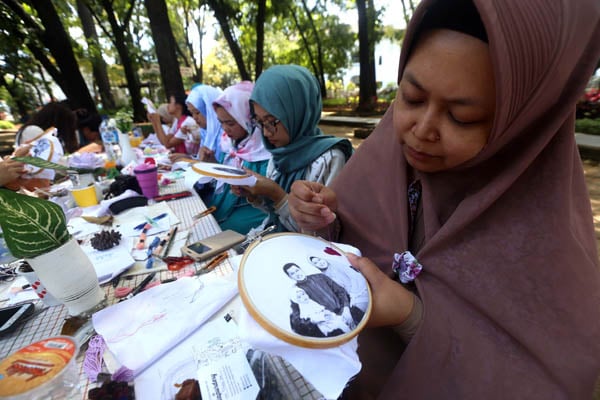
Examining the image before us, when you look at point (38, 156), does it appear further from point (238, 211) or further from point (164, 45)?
point (164, 45)

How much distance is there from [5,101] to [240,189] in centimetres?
2089

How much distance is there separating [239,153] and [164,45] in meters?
4.81

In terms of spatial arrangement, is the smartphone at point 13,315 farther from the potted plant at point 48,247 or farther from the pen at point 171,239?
the pen at point 171,239

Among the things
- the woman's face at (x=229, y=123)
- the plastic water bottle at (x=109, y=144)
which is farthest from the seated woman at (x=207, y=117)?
the plastic water bottle at (x=109, y=144)

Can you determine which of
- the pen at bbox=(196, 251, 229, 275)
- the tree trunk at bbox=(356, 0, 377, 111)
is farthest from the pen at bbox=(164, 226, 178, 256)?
the tree trunk at bbox=(356, 0, 377, 111)

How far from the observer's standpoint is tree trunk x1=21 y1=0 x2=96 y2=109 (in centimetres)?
550

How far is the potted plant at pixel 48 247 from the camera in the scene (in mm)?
723

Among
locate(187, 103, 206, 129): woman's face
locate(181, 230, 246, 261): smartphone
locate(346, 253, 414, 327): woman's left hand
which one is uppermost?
locate(187, 103, 206, 129): woman's face

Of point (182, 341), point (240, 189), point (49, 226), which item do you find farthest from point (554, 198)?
point (240, 189)

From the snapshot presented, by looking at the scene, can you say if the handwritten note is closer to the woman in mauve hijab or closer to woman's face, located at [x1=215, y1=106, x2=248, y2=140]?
the woman in mauve hijab

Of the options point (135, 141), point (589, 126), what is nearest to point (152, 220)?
point (135, 141)

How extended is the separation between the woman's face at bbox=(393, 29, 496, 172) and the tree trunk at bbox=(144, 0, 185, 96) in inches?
238

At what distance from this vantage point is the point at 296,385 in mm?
650

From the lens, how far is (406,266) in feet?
2.96
